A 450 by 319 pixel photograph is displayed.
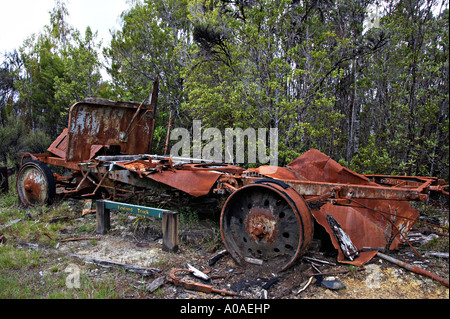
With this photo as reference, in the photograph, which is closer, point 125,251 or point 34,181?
point 125,251

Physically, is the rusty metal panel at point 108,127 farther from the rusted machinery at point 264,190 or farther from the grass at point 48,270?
the grass at point 48,270

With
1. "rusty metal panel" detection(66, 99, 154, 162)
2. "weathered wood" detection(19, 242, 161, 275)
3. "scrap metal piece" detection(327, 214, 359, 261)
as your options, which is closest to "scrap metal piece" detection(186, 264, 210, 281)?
"weathered wood" detection(19, 242, 161, 275)

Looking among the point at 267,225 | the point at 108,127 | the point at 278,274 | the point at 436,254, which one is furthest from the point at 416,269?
the point at 108,127

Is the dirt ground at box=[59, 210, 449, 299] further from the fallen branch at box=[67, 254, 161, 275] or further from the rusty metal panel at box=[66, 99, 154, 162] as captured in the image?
the rusty metal panel at box=[66, 99, 154, 162]

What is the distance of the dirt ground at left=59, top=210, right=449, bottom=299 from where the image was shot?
2967mm

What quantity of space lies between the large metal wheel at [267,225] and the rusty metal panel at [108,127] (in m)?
3.87

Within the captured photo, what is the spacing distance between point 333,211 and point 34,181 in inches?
231

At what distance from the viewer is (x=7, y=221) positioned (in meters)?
5.71

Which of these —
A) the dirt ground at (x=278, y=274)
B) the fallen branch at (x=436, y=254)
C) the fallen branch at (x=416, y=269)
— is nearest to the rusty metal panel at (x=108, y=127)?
the dirt ground at (x=278, y=274)

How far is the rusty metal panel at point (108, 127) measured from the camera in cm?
612

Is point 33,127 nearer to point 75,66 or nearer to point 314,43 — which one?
point 75,66

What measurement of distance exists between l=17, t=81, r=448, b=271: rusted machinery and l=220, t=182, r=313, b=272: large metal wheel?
0.04 feet
